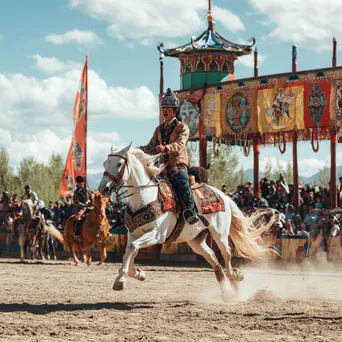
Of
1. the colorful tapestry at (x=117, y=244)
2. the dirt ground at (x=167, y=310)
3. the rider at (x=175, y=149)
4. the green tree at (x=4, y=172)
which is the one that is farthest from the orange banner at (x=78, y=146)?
the green tree at (x=4, y=172)

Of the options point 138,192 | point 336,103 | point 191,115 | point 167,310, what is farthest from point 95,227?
point 167,310

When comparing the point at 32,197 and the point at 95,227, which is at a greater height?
the point at 32,197

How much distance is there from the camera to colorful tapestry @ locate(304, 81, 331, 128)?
20.0 metres

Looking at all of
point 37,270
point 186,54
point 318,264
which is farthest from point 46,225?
point 318,264

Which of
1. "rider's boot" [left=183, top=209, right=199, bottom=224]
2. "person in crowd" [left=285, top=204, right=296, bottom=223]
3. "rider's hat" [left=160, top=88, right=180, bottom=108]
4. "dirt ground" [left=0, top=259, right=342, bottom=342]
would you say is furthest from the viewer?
"person in crowd" [left=285, top=204, right=296, bottom=223]

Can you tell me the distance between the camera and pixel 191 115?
2325 centimetres

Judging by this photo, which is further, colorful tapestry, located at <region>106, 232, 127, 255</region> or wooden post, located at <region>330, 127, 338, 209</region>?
colorful tapestry, located at <region>106, 232, 127, 255</region>

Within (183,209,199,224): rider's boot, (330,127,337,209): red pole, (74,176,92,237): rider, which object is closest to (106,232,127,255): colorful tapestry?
(74,176,92,237): rider

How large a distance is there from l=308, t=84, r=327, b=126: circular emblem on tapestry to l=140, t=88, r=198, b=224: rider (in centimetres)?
1011

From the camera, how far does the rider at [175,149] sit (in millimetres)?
10484

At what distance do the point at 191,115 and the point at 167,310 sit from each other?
1403 centimetres

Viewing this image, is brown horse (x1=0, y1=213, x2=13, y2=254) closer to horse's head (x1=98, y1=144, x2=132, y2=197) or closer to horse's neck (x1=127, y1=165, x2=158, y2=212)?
horse's neck (x1=127, y1=165, x2=158, y2=212)

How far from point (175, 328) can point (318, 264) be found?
37.8 feet

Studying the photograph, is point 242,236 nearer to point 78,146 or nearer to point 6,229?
point 78,146
